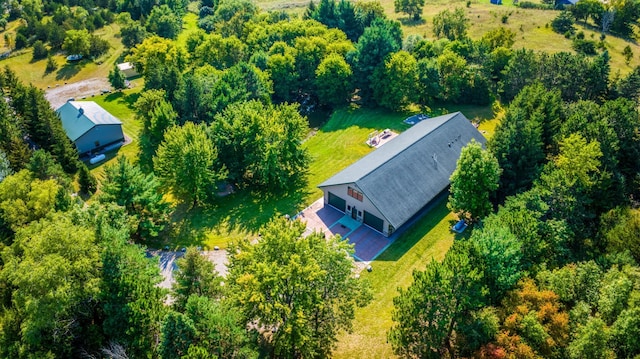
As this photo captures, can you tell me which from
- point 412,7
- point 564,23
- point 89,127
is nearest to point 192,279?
point 89,127

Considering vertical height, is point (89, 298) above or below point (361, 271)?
Result: above

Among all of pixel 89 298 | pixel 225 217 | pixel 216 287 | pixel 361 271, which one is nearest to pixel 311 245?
pixel 216 287

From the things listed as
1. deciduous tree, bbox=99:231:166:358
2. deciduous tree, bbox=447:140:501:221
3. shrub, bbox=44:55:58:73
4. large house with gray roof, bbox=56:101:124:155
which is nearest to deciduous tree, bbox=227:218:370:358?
deciduous tree, bbox=99:231:166:358

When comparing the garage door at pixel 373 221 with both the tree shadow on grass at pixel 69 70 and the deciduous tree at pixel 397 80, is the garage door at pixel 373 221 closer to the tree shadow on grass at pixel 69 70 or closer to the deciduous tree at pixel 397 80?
the deciduous tree at pixel 397 80

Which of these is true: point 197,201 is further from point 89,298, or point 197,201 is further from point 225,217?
point 89,298

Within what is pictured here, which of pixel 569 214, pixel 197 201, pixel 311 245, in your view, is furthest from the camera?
pixel 197 201

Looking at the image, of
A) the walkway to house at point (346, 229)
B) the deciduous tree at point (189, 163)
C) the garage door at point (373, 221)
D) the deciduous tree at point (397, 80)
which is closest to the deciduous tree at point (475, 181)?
the garage door at point (373, 221)

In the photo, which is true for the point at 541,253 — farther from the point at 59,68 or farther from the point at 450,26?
the point at 59,68
